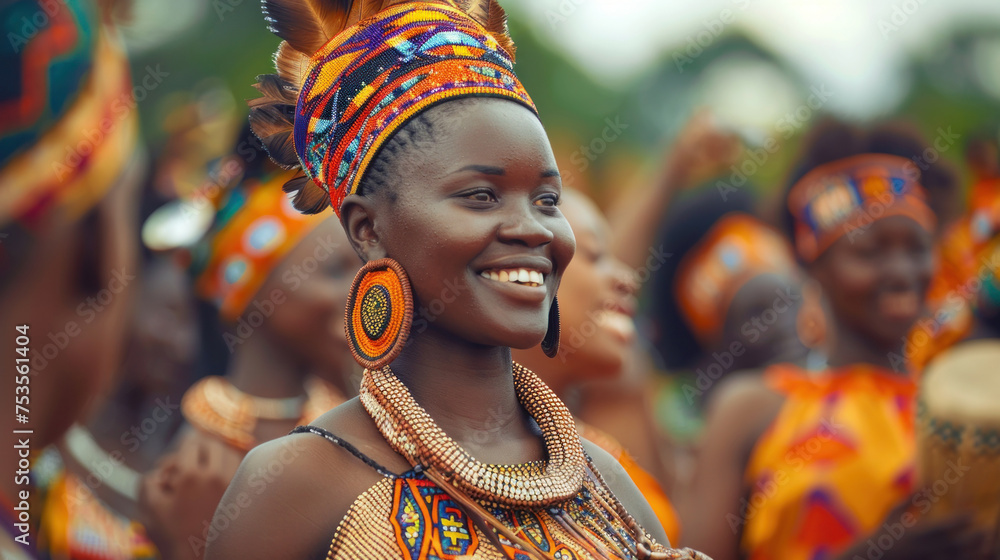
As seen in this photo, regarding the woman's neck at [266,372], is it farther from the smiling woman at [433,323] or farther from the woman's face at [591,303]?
the smiling woman at [433,323]

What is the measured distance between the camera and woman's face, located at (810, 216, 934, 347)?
688 centimetres

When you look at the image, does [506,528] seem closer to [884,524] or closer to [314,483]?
[314,483]

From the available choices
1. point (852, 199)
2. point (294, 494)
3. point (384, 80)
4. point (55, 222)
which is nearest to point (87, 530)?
point (55, 222)

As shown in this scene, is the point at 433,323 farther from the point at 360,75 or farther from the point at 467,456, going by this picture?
the point at 360,75

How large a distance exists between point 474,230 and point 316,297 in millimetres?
3377

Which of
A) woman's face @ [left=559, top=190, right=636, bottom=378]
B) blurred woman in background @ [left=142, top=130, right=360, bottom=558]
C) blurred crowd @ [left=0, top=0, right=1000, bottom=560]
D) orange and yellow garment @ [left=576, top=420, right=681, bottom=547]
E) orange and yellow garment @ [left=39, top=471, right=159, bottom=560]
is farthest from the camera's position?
orange and yellow garment @ [left=39, top=471, right=159, bottom=560]

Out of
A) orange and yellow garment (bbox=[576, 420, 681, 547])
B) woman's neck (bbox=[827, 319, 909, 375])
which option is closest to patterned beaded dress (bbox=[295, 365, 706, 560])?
orange and yellow garment (bbox=[576, 420, 681, 547])

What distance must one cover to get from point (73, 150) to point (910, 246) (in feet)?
17.2

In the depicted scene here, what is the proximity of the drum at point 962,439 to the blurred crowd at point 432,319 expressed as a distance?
0.04 feet

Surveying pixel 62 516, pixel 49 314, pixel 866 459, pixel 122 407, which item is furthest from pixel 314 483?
pixel 122 407

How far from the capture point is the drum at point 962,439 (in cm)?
476

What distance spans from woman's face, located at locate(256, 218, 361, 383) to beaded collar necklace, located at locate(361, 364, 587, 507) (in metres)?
3.07

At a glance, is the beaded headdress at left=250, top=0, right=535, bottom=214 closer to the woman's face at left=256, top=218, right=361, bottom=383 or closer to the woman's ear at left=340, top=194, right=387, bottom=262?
the woman's ear at left=340, top=194, right=387, bottom=262

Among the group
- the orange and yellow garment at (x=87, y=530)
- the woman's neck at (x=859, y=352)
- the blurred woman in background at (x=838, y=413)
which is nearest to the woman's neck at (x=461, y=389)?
the orange and yellow garment at (x=87, y=530)
